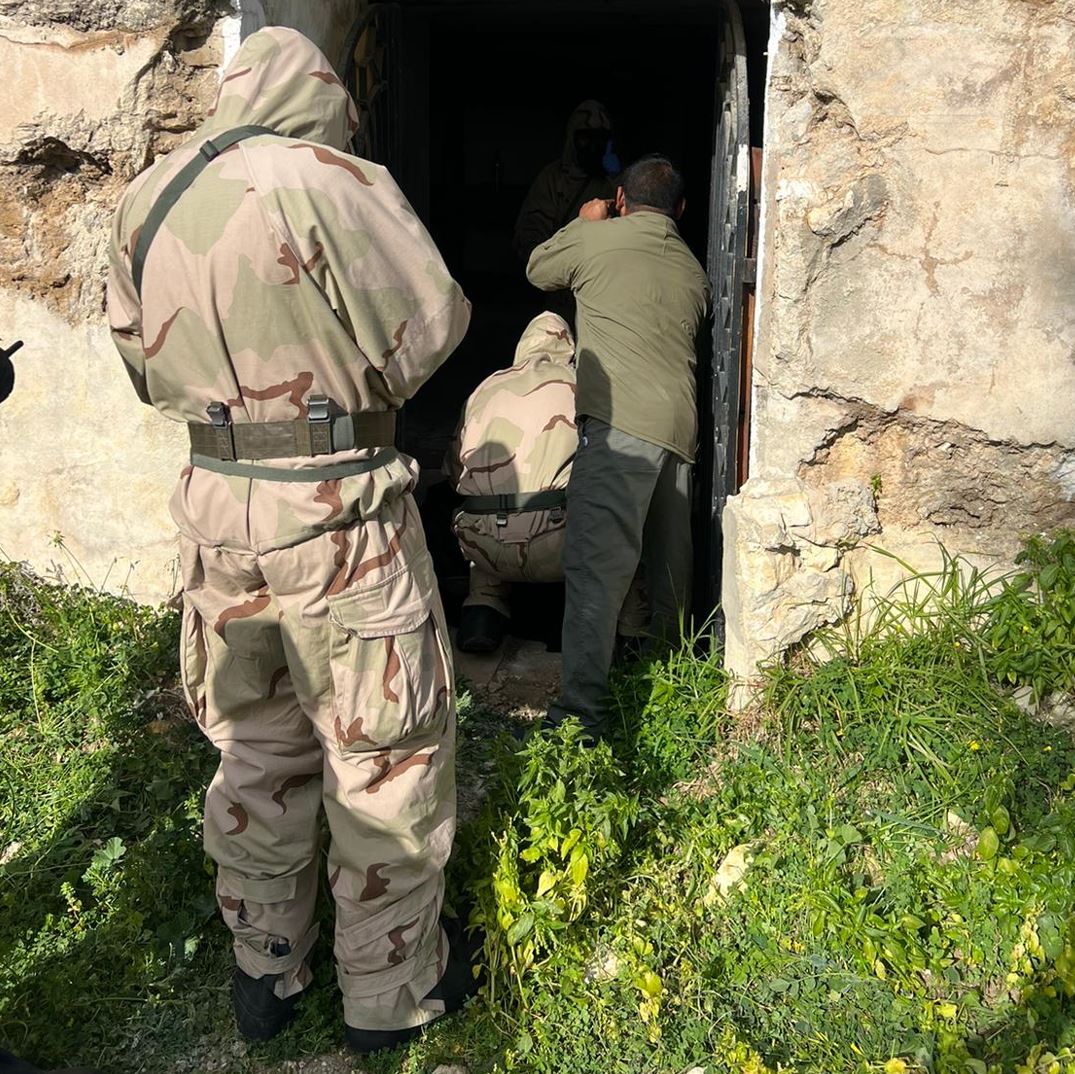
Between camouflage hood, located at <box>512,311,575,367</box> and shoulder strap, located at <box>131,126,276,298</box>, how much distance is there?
2155 mm

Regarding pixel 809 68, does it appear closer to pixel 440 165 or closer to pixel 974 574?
pixel 974 574

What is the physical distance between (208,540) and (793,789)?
1.70 m

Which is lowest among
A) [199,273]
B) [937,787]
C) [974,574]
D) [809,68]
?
[937,787]

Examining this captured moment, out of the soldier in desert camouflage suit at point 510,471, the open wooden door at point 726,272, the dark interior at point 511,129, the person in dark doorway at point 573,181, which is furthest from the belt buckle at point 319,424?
the dark interior at point 511,129

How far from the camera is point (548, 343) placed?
4398 mm

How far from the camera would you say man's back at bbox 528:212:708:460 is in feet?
11.9

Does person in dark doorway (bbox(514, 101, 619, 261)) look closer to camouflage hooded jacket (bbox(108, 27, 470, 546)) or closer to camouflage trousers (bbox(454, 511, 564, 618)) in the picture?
camouflage trousers (bbox(454, 511, 564, 618))

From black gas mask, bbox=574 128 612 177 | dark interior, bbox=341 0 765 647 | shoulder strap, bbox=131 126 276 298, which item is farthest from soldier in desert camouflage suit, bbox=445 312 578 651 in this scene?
dark interior, bbox=341 0 765 647

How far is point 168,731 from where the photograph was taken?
338 centimetres

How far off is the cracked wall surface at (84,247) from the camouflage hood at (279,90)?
1.21m

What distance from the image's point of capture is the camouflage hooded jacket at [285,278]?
2.16 m

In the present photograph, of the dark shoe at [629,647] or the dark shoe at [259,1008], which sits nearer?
the dark shoe at [259,1008]

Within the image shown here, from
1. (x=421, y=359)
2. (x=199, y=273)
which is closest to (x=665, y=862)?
(x=421, y=359)

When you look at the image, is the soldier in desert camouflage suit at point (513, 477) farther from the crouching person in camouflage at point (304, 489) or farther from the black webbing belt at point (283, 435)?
the black webbing belt at point (283, 435)
